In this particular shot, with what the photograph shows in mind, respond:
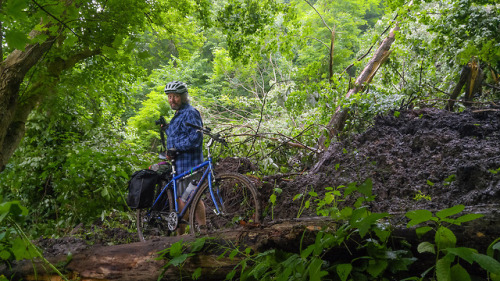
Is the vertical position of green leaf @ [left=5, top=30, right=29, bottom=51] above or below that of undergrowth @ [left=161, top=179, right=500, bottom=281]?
above

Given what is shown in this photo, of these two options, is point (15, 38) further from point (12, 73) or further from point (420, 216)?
point (12, 73)

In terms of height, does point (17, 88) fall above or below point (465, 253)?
above

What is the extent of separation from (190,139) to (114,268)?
180 cm

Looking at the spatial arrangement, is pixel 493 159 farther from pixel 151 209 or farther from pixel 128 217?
pixel 128 217

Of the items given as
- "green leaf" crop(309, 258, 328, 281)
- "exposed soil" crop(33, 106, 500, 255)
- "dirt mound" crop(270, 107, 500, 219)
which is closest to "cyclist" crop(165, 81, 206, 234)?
"exposed soil" crop(33, 106, 500, 255)

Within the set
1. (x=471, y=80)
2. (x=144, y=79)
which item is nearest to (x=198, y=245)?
(x=471, y=80)

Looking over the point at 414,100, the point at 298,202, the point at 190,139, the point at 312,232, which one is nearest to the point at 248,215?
the point at 298,202

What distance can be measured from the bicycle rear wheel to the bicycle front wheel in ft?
1.80

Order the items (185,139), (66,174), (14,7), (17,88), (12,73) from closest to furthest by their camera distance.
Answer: (14,7) → (185,139) → (12,73) → (17,88) → (66,174)

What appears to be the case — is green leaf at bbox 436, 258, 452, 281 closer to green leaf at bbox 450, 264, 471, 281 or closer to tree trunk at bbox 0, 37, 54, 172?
green leaf at bbox 450, 264, 471, 281

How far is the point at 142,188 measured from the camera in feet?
12.8

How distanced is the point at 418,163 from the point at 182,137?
2.57 meters

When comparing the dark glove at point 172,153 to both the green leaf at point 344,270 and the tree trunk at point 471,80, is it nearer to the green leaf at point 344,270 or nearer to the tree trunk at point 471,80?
the green leaf at point 344,270

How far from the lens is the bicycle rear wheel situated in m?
4.15
